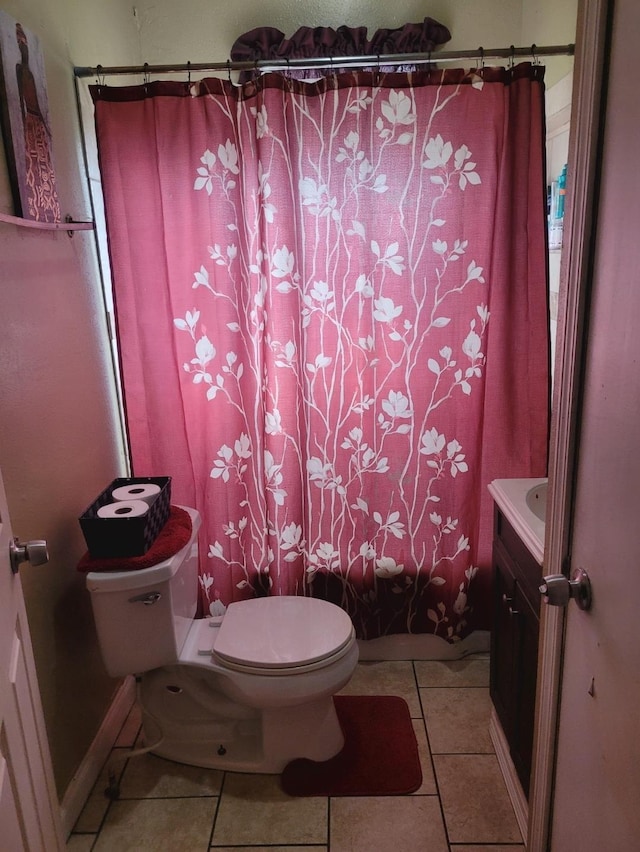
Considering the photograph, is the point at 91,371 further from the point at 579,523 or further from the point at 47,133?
the point at 579,523

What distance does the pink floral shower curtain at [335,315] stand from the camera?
1.92 meters

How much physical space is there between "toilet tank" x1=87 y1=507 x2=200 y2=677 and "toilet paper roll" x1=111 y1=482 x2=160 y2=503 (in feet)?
0.61

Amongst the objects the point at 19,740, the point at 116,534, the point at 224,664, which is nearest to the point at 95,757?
the point at 224,664

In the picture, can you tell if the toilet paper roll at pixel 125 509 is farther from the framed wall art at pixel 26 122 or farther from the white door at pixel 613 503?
the white door at pixel 613 503

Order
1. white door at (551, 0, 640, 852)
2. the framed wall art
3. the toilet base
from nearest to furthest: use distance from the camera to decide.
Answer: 1. white door at (551, 0, 640, 852)
2. the framed wall art
3. the toilet base

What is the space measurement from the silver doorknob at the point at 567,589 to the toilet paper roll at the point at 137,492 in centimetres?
116

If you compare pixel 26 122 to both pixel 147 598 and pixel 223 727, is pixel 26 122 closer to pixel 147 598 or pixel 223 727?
pixel 147 598

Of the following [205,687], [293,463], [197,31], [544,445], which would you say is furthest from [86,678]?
[197,31]

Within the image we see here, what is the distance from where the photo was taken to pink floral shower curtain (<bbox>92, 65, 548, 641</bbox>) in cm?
192

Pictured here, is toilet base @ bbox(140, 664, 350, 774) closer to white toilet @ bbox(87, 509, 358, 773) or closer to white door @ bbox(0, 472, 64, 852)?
white toilet @ bbox(87, 509, 358, 773)

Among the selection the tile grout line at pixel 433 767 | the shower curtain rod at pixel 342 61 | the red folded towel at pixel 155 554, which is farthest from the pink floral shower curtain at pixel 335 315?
the red folded towel at pixel 155 554

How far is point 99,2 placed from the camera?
1972 millimetres

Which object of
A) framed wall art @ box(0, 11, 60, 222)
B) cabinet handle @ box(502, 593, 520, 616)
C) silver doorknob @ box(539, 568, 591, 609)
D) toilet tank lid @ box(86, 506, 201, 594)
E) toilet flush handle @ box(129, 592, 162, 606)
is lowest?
cabinet handle @ box(502, 593, 520, 616)

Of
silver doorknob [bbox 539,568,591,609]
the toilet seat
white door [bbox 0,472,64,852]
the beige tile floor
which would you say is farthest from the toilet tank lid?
silver doorknob [bbox 539,568,591,609]
